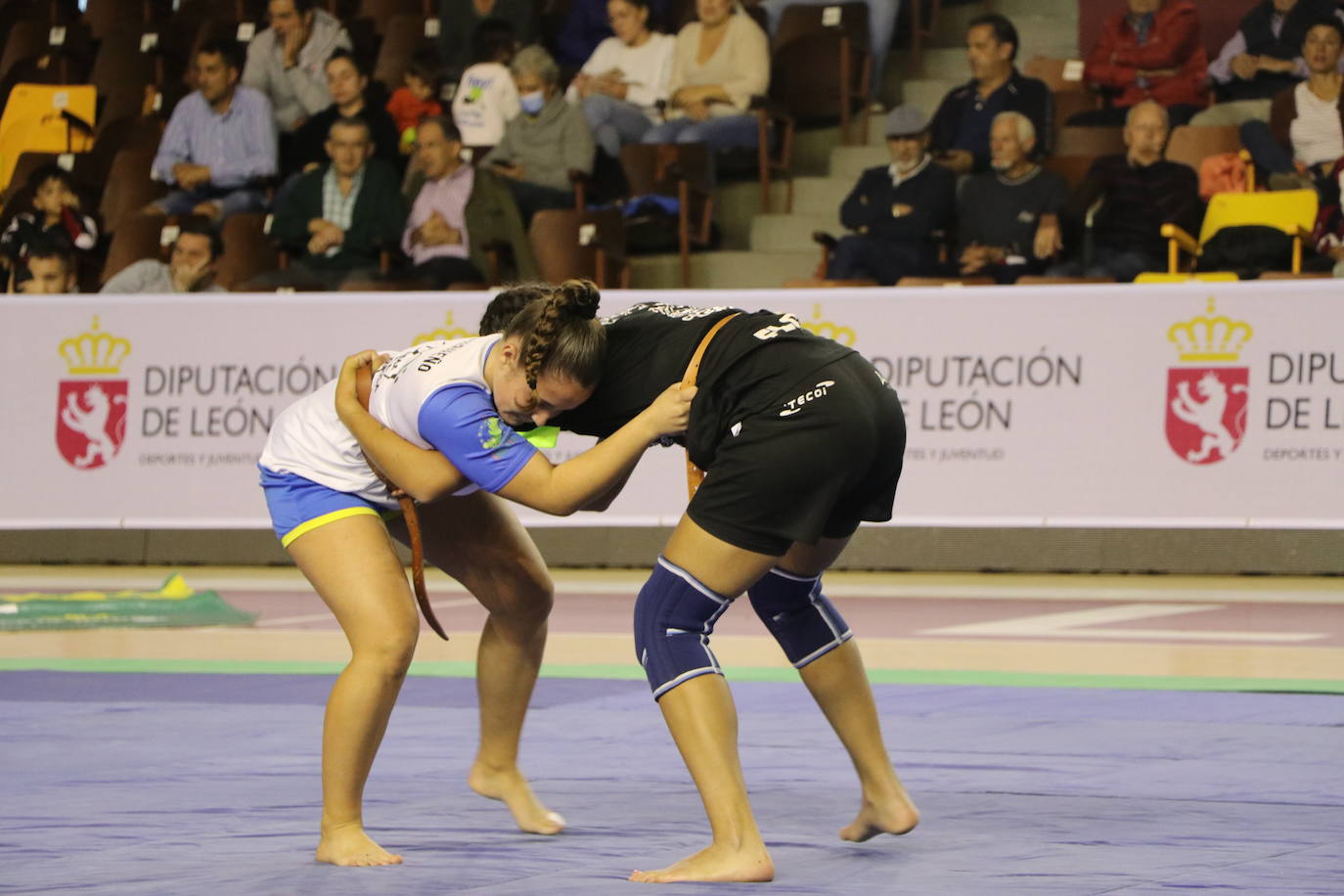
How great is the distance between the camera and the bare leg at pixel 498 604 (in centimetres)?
408

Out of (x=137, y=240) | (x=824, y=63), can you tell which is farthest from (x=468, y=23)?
(x=137, y=240)

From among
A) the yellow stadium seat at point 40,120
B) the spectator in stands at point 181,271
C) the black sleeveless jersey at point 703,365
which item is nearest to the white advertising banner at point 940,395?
the spectator in stands at point 181,271

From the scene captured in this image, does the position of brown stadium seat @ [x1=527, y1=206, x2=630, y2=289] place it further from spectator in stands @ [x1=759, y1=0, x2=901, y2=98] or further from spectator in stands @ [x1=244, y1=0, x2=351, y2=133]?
spectator in stands @ [x1=244, y1=0, x2=351, y2=133]

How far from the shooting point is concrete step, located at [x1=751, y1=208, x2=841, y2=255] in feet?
37.2

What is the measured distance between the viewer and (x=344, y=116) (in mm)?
11883

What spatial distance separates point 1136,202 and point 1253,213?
1.92 ft

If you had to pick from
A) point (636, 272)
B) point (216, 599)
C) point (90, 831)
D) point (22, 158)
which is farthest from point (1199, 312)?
point (22, 158)

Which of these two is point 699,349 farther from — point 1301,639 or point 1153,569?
point 1153,569

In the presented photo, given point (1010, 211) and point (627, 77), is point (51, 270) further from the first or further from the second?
point (1010, 211)

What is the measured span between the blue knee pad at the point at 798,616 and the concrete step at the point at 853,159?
26.4ft

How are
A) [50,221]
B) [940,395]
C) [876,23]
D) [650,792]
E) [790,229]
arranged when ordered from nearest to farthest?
[650,792], [940,395], [790,229], [876,23], [50,221]

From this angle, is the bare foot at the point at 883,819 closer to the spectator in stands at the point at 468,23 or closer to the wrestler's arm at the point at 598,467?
the wrestler's arm at the point at 598,467

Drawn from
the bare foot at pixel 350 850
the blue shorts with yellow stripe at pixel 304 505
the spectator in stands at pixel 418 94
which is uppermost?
the spectator in stands at pixel 418 94

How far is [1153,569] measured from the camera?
30.3 feet
